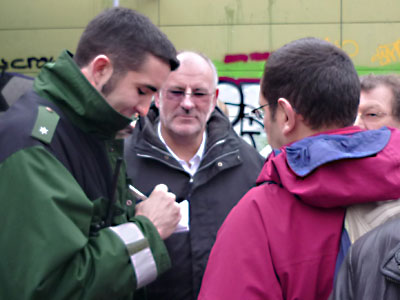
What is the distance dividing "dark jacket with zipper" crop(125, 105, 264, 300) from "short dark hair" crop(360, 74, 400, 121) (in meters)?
0.80

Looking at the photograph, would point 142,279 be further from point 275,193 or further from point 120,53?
point 120,53

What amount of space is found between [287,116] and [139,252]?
636 mm

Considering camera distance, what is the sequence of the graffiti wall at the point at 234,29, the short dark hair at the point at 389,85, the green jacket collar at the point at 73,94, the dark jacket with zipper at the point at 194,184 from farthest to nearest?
the graffiti wall at the point at 234,29
the short dark hair at the point at 389,85
the dark jacket with zipper at the point at 194,184
the green jacket collar at the point at 73,94

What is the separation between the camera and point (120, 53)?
1.54 metres

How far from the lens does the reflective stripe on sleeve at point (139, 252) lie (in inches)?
52.2

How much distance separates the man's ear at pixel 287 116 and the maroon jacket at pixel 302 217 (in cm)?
15

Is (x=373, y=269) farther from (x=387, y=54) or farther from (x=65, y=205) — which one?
(x=387, y=54)

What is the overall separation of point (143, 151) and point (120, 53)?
1050 millimetres

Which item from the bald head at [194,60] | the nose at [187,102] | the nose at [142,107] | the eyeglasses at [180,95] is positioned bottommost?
the nose at [187,102]

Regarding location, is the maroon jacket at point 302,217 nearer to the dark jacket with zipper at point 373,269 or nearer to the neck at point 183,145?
the dark jacket with zipper at point 373,269

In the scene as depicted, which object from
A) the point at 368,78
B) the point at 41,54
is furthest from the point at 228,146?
the point at 41,54

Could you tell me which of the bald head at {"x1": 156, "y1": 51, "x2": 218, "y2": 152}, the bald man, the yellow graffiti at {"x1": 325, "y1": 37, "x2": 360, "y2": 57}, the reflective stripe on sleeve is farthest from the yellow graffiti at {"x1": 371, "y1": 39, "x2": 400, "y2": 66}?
the reflective stripe on sleeve

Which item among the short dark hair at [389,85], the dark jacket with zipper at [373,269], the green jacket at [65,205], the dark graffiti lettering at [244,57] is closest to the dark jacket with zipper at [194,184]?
the green jacket at [65,205]

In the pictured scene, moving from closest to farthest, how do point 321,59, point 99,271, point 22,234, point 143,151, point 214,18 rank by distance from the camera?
point 22,234 < point 99,271 < point 321,59 < point 143,151 < point 214,18
